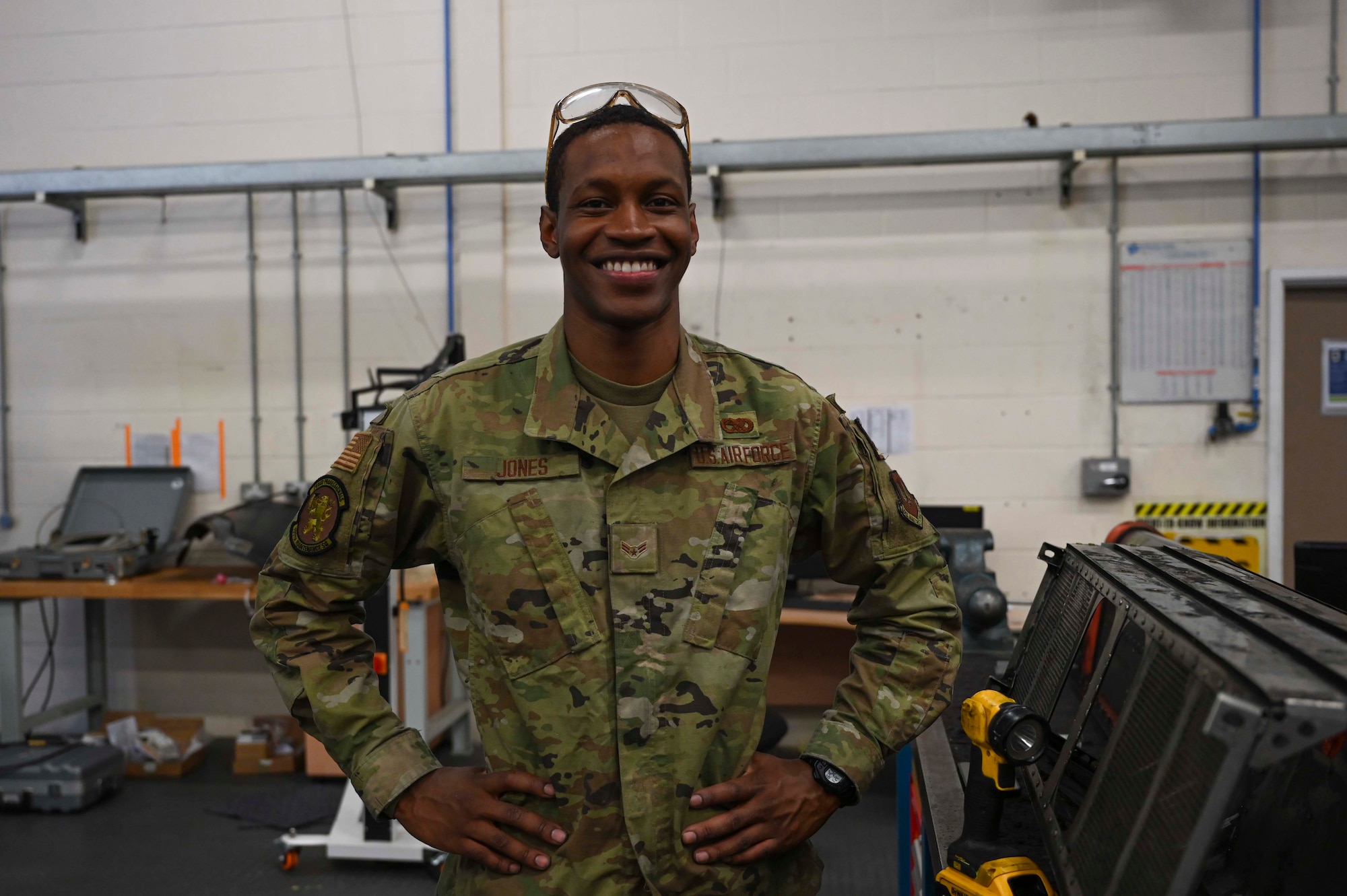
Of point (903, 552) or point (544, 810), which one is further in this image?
point (903, 552)

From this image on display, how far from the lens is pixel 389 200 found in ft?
12.3

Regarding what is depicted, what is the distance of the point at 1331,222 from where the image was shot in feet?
11.1

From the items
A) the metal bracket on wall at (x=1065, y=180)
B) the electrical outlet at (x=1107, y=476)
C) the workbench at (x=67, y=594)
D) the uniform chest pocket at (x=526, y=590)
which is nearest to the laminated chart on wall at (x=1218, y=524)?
the electrical outlet at (x=1107, y=476)

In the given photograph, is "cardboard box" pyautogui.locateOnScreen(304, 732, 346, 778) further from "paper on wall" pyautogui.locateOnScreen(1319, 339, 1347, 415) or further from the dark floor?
"paper on wall" pyautogui.locateOnScreen(1319, 339, 1347, 415)

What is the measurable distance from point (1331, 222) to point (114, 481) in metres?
4.83

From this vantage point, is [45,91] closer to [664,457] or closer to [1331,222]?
[664,457]

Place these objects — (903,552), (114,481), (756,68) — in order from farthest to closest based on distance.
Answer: (114,481) → (756,68) → (903,552)

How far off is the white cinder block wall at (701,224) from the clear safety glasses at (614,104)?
8.01 feet

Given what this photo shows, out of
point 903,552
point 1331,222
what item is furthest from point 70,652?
point 1331,222

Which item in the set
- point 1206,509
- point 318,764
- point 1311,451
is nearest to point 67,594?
point 318,764

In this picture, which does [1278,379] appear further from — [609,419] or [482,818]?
[482,818]

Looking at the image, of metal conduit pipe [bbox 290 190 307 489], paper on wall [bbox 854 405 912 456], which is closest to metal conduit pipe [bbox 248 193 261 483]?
metal conduit pipe [bbox 290 190 307 489]

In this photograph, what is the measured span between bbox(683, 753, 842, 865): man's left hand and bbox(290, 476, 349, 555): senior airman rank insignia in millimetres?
519

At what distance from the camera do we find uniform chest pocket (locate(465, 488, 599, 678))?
1.07 metres
